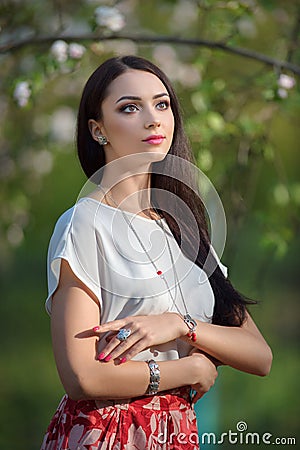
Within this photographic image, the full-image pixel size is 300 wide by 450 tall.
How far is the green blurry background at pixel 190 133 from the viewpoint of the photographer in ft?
10.8

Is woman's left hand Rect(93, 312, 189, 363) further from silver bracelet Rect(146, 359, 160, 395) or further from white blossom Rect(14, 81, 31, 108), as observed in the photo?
white blossom Rect(14, 81, 31, 108)

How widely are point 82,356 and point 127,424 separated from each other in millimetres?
188

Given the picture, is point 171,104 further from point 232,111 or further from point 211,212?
point 232,111

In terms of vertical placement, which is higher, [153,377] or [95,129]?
[95,129]

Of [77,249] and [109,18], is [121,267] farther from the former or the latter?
[109,18]

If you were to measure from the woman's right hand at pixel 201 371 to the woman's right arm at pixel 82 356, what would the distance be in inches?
2.9

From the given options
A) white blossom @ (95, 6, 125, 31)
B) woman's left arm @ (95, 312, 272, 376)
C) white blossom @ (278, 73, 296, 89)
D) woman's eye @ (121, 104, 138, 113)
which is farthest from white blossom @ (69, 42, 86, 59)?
woman's left arm @ (95, 312, 272, 376)

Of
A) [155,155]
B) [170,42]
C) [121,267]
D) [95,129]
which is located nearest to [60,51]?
[170,42]

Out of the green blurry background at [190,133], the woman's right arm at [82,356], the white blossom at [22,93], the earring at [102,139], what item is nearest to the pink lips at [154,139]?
the earring at [102,139]

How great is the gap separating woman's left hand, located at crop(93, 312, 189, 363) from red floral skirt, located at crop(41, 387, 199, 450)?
0.45 ft

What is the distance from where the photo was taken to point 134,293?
64.0 inches

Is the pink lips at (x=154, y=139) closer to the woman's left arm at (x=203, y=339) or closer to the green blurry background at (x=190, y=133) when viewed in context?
the woman's left arm at (x=203, y=339)

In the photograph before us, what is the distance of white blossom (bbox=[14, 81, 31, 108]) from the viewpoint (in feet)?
9.92

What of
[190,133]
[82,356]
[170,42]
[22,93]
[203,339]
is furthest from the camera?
[190,133]
